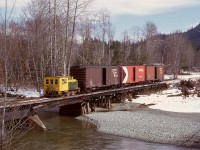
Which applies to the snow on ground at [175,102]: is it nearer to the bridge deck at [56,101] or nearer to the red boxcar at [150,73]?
the bridge deck at [56,101]

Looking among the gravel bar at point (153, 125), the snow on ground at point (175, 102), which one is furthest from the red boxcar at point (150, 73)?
the gravel bar at point (153, 125)

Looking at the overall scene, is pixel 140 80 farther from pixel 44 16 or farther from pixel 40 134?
pixel 40 134

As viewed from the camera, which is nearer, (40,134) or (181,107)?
(40,134)

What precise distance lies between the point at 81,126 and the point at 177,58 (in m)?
64.1

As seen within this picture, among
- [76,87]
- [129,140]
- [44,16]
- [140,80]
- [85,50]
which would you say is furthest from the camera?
[85,50]

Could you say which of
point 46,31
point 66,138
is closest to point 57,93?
point 66,138

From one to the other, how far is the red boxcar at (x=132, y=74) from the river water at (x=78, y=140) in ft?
54.0

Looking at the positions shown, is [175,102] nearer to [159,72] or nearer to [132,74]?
[132,74]

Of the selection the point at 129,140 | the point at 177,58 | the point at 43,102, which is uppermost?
the point at 177,58

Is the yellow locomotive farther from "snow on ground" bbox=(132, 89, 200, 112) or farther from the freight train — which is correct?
"snow on ground" bbox=(132, 89, 200, 112)

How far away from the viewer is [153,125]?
81.7 feet

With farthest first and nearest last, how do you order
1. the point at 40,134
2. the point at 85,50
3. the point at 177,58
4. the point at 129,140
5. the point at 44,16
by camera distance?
the point at 177,58 < the point at 85,50 < the point at 44,16 < the point at 40,134 < the point at 129,140

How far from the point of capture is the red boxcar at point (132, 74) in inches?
1677

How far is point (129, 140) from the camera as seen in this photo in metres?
21.5
